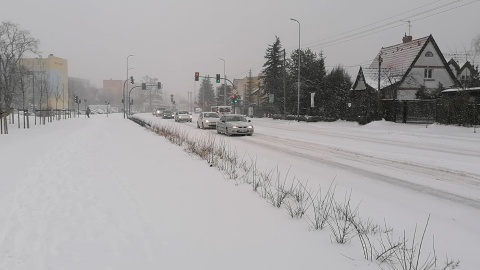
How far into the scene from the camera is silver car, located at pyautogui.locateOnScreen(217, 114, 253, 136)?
78.0 ft

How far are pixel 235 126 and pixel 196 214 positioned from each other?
18.0 metres

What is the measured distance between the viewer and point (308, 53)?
56156 millimetres

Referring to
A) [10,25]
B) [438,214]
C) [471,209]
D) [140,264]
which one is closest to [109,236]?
[140,264]

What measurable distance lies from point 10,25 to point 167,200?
1429 inches

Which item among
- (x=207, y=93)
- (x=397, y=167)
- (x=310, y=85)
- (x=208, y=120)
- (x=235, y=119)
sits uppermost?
(x=207, y=93)

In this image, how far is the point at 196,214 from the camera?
5855mm

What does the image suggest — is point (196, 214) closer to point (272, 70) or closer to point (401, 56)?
point (401, 56)

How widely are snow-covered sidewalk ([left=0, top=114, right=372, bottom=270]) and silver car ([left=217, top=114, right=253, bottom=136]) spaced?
47.4 feet

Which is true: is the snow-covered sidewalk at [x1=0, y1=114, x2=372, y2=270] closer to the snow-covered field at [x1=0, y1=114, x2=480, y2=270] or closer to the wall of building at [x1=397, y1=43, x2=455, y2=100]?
the snow-covered field at [x1=0, y1=114, x2=480, y2=270]

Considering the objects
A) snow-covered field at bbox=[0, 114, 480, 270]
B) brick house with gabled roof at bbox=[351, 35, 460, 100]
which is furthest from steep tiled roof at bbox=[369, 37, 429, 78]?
snow-covered field at bbox=[0, 114, 480, 270]

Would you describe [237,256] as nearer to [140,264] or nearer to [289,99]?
[140,264]

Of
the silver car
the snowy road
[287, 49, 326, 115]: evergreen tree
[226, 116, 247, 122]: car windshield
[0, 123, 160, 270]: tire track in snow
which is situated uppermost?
[287, 49, 326, 115]: evergreen tree

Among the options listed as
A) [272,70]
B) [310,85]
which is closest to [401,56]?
[310,85]

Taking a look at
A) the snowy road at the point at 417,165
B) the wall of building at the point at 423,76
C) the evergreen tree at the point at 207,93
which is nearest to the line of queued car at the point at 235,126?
the snowy road at the point at 417,165
